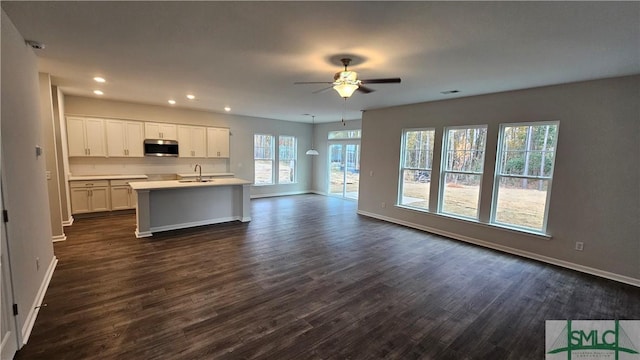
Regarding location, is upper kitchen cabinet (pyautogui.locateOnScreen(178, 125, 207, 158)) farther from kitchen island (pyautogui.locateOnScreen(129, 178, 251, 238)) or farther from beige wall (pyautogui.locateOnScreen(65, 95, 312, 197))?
kitchen island (pyautogui.locateOnScreen(129, 178, 251, 238))

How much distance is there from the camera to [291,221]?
602cm

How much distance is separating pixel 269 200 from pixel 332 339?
6510 millimetres

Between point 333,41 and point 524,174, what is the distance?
3747 mm

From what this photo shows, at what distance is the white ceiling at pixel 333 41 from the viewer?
207cm

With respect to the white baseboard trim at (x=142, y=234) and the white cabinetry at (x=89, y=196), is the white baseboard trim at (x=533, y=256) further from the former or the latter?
the white cabinetry at (x=89, y=196)

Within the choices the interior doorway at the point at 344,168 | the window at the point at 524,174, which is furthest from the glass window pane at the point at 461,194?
the interior doorway at the point at 344,168

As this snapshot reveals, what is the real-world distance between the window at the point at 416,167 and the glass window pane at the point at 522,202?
1.32 metres

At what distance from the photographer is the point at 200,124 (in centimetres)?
746

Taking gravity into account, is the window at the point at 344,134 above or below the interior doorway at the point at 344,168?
above

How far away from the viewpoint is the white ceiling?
2072 millimetres

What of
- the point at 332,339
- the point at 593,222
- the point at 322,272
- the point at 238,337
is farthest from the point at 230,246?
the point at 593,222

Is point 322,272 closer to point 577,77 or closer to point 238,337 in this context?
point 238,337

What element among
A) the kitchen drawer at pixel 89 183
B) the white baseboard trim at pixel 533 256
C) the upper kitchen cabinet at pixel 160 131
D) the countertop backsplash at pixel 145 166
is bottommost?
the white baseboard trim at pixel 533 256

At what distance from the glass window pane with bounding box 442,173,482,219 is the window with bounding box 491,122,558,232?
13.5 inches
